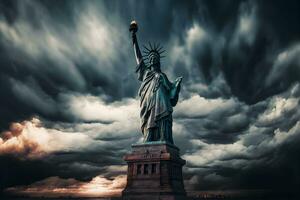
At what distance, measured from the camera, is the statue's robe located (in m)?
35.0

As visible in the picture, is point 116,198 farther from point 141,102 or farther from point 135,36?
point 135,36

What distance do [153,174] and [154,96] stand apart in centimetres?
888

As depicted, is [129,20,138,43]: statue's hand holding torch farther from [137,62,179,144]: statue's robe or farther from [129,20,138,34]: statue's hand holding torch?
[137,62,179,144]: statue's robe

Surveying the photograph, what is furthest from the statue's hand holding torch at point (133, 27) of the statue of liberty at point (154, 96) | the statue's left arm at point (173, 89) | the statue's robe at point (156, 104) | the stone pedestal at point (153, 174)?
the stone pedestal at point (153, 174)

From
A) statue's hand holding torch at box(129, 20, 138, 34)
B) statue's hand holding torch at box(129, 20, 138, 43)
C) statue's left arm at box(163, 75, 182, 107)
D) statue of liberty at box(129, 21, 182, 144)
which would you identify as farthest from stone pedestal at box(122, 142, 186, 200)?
statue's hand holding torch at box(129, 20, 138, 34)

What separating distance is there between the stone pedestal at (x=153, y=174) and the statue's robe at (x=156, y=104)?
1681 mm

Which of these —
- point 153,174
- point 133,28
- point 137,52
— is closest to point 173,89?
point 137,52

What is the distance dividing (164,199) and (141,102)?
11.8m

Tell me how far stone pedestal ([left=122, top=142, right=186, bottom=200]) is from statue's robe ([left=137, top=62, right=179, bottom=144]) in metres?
1.68

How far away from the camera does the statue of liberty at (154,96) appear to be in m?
35.0

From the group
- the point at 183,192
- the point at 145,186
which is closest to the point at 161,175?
the point at 145,186

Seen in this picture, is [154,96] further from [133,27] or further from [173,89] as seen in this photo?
[133,27]

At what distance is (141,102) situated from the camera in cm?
3719

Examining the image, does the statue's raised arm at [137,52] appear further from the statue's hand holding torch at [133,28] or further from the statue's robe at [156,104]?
the statue's robe at [156,104]
